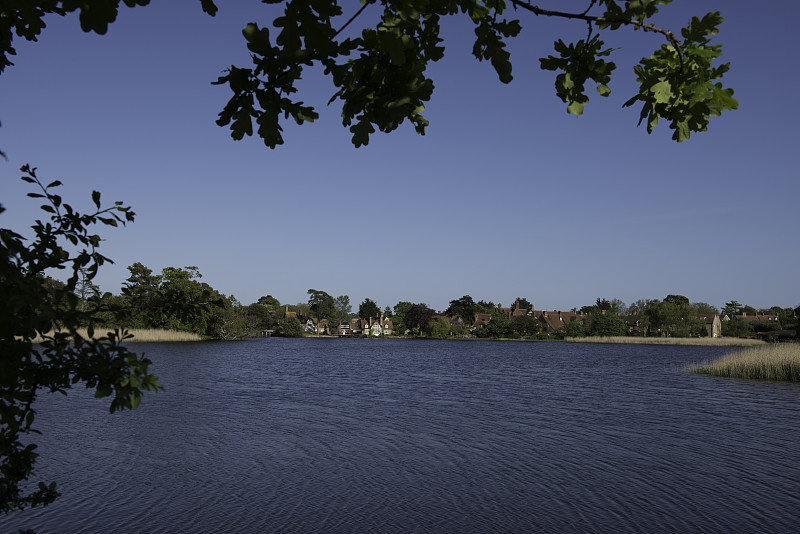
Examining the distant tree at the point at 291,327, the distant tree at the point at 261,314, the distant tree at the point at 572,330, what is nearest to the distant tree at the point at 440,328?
the distant tree at the point at 572,330

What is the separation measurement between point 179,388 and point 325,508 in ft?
67.5

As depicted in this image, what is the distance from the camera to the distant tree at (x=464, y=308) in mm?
139425

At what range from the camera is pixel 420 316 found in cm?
13275

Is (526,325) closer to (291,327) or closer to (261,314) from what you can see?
(291,327)

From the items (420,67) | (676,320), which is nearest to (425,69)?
(420,67)

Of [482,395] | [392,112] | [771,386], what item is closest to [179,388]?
[482,395]

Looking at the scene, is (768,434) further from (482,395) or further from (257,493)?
(257,493)

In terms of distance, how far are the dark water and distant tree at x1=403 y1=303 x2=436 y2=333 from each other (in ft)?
343

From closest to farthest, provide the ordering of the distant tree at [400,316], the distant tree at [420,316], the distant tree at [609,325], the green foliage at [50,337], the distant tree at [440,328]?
the green foliage at [50,337], the distant tree at [609,325], the distant tree at [440,328], the distant tree at [420,316], the distant tree at [400,316]

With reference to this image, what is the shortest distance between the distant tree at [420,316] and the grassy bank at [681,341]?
33.2 metres

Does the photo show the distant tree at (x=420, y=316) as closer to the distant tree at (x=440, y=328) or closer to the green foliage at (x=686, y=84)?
the distant tree at (x=440, y=328)

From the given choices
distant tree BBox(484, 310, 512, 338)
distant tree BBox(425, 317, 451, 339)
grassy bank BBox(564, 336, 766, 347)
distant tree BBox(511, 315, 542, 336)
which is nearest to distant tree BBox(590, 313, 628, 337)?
grassy bank BBox(564, 336, 766, 347)

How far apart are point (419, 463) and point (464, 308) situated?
126893 mm

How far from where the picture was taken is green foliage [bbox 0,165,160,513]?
2.26 metres
